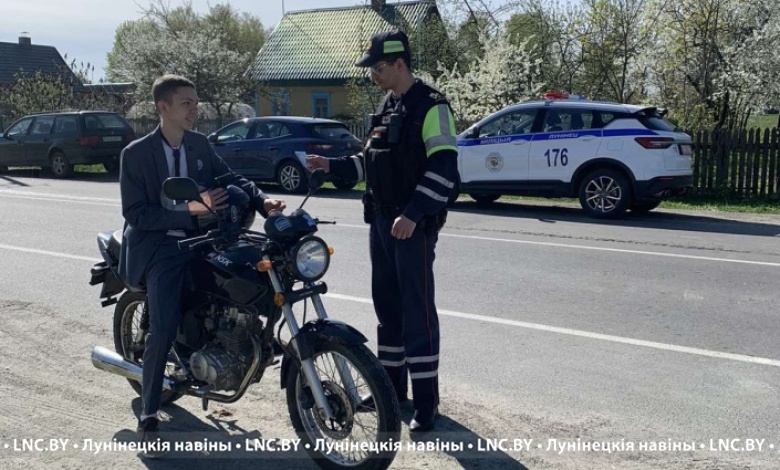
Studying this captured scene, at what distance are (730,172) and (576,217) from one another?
4.03m

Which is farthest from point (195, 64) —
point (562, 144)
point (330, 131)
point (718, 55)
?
point (562, 144)

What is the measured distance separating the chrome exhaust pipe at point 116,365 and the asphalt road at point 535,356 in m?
0.25

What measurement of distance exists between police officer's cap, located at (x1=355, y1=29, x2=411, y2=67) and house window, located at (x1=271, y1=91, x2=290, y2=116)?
108 feet

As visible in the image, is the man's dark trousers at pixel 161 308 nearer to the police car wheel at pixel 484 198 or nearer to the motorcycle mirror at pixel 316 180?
the motorcycle mirror at pixel 316 180

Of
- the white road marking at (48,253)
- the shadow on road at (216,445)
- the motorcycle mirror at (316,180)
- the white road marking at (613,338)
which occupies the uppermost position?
the motorcycle mirror at (316,180)

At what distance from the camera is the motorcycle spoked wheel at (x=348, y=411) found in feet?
11.7

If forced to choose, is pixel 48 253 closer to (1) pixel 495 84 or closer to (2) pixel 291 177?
(2) pixel 291 177

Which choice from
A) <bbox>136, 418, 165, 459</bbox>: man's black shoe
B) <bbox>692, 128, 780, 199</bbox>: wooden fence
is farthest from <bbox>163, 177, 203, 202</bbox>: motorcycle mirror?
<bbox>692, 128, 780, 199</bbox>: wooden fence

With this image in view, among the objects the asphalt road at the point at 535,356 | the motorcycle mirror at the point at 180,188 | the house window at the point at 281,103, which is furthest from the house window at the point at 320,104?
the motorcycle mirror at the point at 180,188

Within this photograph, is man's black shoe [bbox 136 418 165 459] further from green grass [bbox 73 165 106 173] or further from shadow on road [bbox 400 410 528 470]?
green grass [bbox 73 165 106 173]

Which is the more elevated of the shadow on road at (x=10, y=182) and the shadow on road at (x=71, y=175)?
the shadow on road at (x=71, y=175)

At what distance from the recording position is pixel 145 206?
13.3 ft

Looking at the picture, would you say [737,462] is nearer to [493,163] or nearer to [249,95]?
[493,163]

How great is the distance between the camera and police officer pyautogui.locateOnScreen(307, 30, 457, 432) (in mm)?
4174
